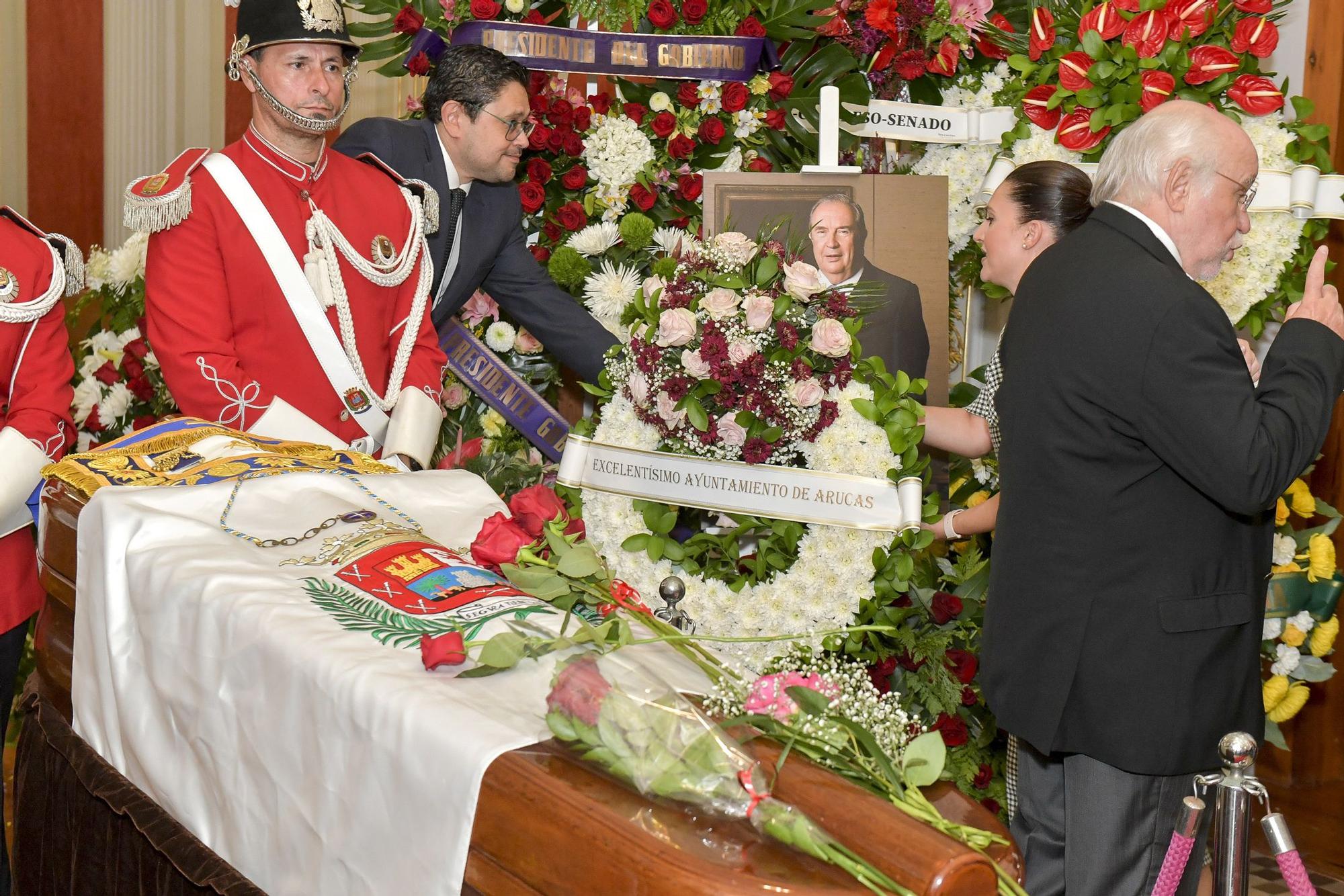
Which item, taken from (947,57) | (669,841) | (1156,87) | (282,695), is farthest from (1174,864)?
(947,57)

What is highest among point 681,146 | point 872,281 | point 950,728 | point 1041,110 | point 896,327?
point 1041,110

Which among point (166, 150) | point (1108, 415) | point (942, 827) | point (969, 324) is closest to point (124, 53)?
point (166, 150)

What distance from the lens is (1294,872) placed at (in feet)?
4.86

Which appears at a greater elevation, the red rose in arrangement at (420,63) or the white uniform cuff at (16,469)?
the red rose in arrangement at (420,63)

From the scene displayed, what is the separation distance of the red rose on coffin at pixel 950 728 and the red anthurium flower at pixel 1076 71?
58.1 inches

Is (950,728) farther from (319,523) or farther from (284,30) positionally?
(284,30)

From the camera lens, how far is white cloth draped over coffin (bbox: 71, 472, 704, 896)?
1257 millimetres

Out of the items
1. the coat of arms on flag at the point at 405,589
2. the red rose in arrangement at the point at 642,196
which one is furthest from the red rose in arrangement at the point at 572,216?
the coat of arms on flag at the point at 405,589

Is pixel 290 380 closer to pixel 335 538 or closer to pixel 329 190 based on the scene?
pixel 329 190

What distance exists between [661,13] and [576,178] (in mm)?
519

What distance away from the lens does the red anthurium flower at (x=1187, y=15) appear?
115 inches

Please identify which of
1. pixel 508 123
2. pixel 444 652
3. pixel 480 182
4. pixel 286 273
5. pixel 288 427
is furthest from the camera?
pixel 480 182

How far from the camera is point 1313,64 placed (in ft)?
11.8

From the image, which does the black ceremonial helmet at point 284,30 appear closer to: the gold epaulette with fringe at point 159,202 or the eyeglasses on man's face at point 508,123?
the gold epaulette with fringe at point 159,202
